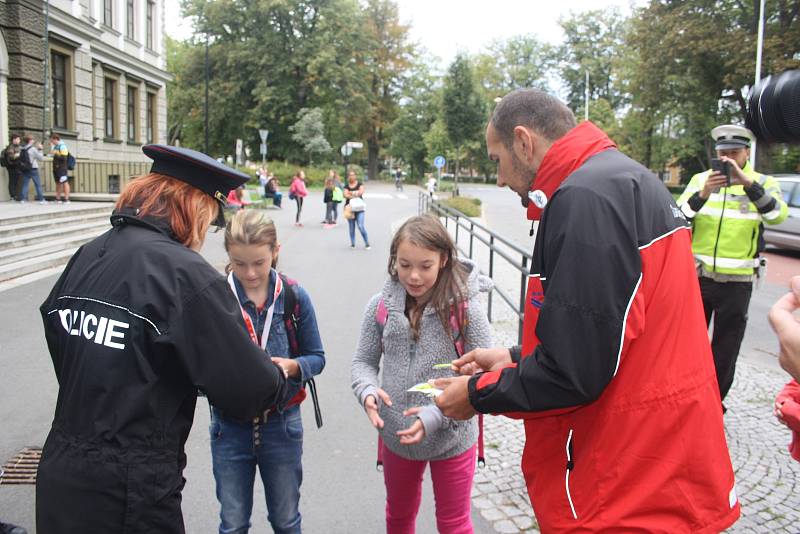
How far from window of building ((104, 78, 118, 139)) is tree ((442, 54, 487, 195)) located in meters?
17.3

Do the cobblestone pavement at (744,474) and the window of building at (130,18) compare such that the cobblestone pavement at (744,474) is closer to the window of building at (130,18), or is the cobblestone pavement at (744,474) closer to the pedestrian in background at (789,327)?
the pedestrian in background at (789,327)

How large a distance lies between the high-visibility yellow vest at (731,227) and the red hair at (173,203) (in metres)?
3.88

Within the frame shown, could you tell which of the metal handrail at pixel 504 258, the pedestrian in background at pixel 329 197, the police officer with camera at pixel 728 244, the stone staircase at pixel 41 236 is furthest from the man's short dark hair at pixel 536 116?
the pedestrian in background at pixel 329 197

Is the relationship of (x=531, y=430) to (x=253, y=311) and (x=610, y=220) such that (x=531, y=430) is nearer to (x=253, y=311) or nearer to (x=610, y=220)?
(x=610, y=220)

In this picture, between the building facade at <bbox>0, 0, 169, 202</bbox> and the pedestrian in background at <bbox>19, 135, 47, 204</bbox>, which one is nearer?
the pedestrian in background at <bbox>19, 135, 47, 204</bbox>

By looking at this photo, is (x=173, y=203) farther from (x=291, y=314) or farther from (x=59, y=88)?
(x=59, y=88)

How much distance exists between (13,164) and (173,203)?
56.7 ft

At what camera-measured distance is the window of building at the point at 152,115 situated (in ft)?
97.8

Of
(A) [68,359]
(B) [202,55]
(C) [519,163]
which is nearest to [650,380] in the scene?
(C) [519,163]

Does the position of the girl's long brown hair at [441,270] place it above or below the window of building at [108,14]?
below

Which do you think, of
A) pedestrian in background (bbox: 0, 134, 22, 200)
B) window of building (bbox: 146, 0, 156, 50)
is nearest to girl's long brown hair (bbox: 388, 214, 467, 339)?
pedestrian in background (bbox: 0, 134, 22, 200)

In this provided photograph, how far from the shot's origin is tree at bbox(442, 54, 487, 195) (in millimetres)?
36094

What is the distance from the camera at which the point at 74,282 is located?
5.79 feet

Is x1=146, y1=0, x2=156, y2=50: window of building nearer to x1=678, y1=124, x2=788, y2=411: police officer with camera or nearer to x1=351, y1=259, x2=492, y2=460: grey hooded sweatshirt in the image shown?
x1=678, y1=124, x2=788, y2=411: police officer with camera
